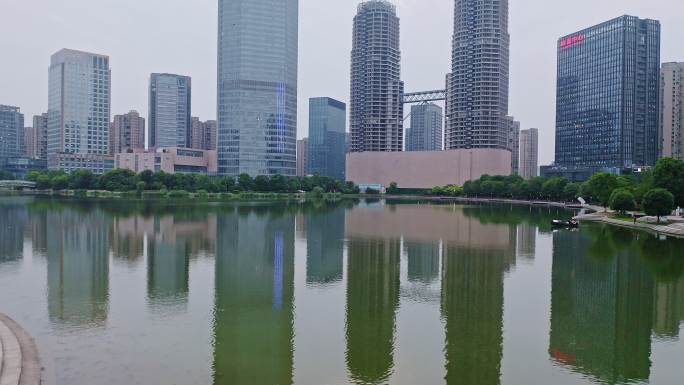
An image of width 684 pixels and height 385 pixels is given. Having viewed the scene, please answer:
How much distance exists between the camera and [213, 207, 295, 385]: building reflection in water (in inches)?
468

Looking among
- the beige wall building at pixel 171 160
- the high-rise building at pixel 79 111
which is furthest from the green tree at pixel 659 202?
the high-rise building at pixel 79 111

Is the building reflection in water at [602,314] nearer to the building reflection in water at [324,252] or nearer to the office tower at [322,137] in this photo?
the building reflection in water at [324,252]

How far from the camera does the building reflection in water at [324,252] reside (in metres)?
22.7

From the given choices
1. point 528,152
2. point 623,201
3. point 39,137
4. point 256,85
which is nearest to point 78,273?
point 623,201

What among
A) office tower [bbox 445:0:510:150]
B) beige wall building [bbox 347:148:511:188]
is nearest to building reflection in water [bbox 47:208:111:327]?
beige wall building [bbox 347:148:511:188]

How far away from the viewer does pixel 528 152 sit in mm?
193500

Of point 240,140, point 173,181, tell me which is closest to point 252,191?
point 173,181

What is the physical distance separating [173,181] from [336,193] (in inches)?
1740

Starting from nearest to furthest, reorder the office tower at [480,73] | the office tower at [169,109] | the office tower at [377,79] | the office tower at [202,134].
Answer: the office tower at [480,73] → the office tower at [377,79] → the office tower at [169,109] → the office tower at [202,134]

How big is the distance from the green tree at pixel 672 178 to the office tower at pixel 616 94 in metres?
84.4

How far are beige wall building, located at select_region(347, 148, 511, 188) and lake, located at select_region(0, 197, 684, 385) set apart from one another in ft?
293

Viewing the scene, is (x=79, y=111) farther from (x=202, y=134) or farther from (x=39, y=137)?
(x=202, y=134)

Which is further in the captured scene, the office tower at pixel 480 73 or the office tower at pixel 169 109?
the office tower at pixel 169 109

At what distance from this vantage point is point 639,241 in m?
36.1
